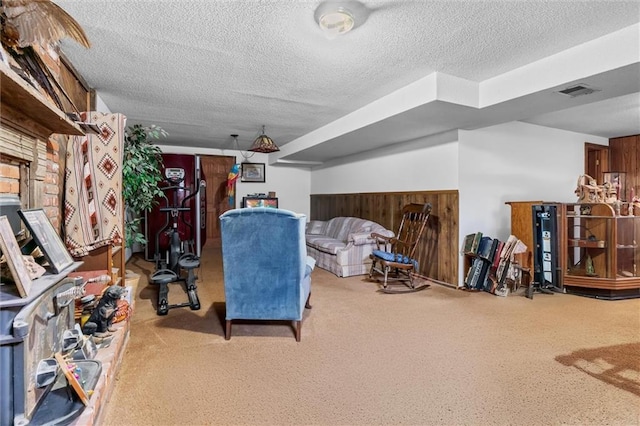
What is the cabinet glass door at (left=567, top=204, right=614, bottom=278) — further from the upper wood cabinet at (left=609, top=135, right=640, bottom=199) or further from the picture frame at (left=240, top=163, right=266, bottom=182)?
the picture frame at (left=240, top=163, right=266, bottom=182)

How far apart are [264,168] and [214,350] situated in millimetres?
5622

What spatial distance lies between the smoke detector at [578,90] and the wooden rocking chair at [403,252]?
1.74 m

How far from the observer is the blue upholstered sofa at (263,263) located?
2.30 m

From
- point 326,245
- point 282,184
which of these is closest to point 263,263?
point 326,245

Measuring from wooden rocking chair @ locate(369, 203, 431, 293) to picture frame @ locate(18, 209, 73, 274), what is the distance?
120 inches

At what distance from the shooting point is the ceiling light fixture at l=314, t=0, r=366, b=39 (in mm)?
1856

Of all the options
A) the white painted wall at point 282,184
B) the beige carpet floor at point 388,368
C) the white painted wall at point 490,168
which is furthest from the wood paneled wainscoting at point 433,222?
the white painted wall at point 282,184

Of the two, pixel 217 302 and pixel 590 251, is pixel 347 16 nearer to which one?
pixel 217 302

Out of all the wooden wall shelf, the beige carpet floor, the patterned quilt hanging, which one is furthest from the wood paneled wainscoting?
the wooden wall shelf

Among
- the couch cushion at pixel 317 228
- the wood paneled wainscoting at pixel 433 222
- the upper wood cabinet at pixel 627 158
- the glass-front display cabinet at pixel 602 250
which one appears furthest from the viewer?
the couch cushion at pixel 317 228

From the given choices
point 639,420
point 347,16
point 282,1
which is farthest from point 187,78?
point 639,420

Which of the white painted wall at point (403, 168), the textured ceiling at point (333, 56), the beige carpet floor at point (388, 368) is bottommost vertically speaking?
the beige carpet floor at point (388, 368)

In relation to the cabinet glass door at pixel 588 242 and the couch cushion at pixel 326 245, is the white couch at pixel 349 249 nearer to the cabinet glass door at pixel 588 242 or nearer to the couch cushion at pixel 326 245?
Answer: the couch cushion at pixel 326 245

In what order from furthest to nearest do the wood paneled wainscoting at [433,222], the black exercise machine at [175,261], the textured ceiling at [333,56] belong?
the wood paneled wainscoting at [433,222] → the black exercise machine at [175,261] → the textured ceiling at [333,56]
